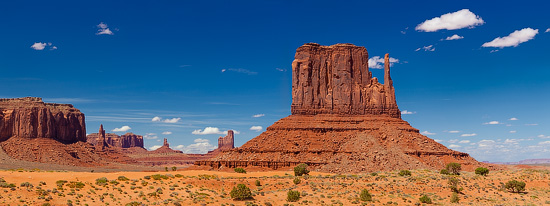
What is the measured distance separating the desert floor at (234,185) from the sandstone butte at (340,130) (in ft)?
80.9

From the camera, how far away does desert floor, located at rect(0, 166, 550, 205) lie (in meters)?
46.7

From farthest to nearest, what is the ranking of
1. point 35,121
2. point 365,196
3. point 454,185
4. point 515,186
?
1. point 35,121
2. point 515,186
3. point 454,185
4. point 365,196

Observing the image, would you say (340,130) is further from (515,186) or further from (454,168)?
(515,186)

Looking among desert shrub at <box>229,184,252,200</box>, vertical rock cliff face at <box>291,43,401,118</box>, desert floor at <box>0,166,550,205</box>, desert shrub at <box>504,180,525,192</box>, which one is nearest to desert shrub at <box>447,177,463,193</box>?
desert floor at <box>0,166,550,205</box>

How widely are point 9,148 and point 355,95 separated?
107 metres

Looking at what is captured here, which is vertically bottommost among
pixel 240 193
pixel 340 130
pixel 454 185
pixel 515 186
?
pixel 515 186

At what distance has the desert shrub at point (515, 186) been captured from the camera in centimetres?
6291

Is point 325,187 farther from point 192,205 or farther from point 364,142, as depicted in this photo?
point 364,142

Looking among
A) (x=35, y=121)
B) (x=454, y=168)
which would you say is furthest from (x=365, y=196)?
(x=35, y=121)

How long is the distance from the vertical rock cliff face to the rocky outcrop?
9596 centimetres

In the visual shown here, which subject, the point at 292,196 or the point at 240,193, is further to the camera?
the point at 292,196

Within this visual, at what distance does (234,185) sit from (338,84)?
64515 millimetres

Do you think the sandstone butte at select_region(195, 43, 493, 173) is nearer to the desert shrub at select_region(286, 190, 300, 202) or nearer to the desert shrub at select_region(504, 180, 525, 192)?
the desert shrub at select_region(504, 180, 525, 192)

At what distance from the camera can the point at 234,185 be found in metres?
58.7
